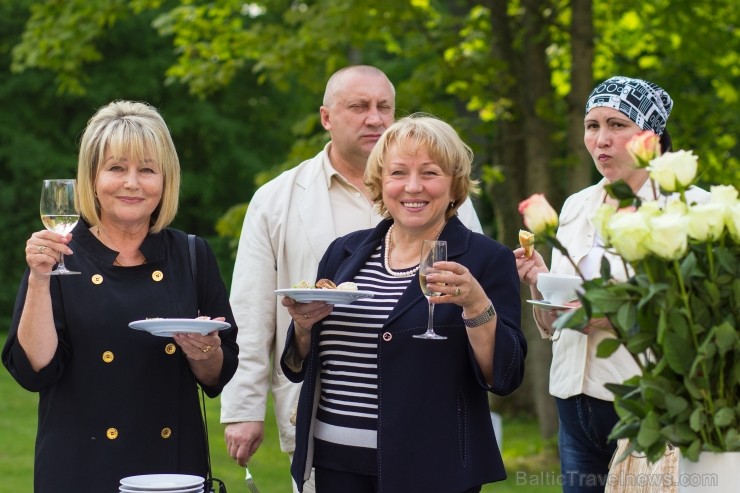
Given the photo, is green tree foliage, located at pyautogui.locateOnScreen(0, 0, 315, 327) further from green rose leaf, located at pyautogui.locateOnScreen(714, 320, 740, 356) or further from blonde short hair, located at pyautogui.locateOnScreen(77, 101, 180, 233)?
green rose leaf, located at pyautogui.locateOnScreen(714, 320, 740, 356)

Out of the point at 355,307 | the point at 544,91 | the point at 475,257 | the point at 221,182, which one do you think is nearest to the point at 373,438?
the point at 355,307

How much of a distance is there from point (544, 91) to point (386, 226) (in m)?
7.01

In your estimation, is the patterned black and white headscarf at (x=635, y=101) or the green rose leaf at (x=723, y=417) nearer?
the green rose leaf at (x=723, y=417)

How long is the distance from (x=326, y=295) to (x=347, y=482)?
69 cm

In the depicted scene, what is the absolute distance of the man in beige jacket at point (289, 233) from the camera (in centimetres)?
497

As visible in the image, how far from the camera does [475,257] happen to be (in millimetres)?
3939

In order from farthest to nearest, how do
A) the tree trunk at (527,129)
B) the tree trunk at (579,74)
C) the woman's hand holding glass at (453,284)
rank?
the tree trunk at (527,129), the tree trunk at (579,74), the woman's hand holding glass at (453,284)

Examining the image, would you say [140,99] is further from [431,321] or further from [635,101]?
[431,321]

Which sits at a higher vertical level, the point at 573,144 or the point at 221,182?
the point at 221,182

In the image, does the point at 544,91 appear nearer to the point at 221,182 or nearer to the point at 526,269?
the point at 526,269

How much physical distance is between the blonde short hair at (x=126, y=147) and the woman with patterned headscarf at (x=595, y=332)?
144cm

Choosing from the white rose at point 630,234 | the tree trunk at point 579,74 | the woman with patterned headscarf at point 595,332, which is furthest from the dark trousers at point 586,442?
the tree trunk at point 579,74

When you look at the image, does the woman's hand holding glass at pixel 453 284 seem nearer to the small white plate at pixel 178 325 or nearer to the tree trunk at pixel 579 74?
the small white plate at pixel 178 325

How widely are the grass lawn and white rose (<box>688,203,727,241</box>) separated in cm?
568
